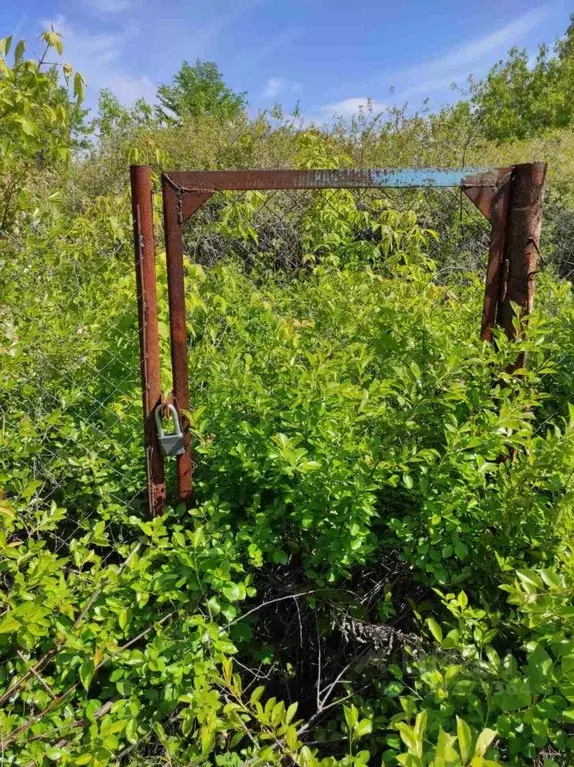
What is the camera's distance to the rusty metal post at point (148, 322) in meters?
1.67

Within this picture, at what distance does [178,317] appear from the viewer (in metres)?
1.75

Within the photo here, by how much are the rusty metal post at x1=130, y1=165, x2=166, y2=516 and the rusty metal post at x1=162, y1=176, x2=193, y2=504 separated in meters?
0.07

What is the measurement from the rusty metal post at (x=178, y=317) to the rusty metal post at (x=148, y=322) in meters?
0.07

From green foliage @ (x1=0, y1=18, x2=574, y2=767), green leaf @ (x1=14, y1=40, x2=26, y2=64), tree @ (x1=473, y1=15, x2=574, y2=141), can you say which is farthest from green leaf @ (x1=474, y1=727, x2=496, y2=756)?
tree @ (x1=473, y1=15, x2=574, y2=141)

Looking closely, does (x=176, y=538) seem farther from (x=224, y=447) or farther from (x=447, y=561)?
(x=447, y=561)

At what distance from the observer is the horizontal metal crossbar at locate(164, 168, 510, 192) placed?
164 centimetres

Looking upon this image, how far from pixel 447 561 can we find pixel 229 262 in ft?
9.14

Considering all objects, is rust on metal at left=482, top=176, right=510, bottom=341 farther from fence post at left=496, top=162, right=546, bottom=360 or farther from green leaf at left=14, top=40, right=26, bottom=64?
green leaf at left=14, top=40, right=26, bottom=64

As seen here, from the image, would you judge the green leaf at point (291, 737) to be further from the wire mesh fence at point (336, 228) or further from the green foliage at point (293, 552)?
the wire mesh fence at point (336, 228)

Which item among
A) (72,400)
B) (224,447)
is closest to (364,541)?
(224,447)

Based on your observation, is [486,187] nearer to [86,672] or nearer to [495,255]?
[495,255]

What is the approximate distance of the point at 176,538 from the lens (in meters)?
1.53

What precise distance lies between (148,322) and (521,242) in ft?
4.42

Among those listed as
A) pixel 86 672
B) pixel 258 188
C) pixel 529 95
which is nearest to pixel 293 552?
pixel 86 672
